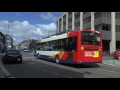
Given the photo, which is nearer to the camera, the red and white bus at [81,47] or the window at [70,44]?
the red and white bus at [81,47]

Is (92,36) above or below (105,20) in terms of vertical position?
below

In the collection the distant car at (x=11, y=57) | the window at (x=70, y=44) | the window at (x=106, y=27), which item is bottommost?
the distant car at (x=11, y=57)

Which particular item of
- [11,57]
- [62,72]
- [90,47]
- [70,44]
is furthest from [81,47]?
[11,57]

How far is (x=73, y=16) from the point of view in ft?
247

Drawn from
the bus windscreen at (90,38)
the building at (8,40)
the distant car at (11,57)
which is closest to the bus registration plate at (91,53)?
the bus windscreen at (90,38)

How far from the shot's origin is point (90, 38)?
1811cm

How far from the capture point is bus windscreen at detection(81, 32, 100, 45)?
1777cm

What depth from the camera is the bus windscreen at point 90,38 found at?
1777 centimetres

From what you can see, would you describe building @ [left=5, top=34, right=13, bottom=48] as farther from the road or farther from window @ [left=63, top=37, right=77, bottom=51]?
the road

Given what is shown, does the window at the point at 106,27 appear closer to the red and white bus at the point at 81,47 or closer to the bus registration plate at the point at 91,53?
the red and white bus at the point at 81,47
